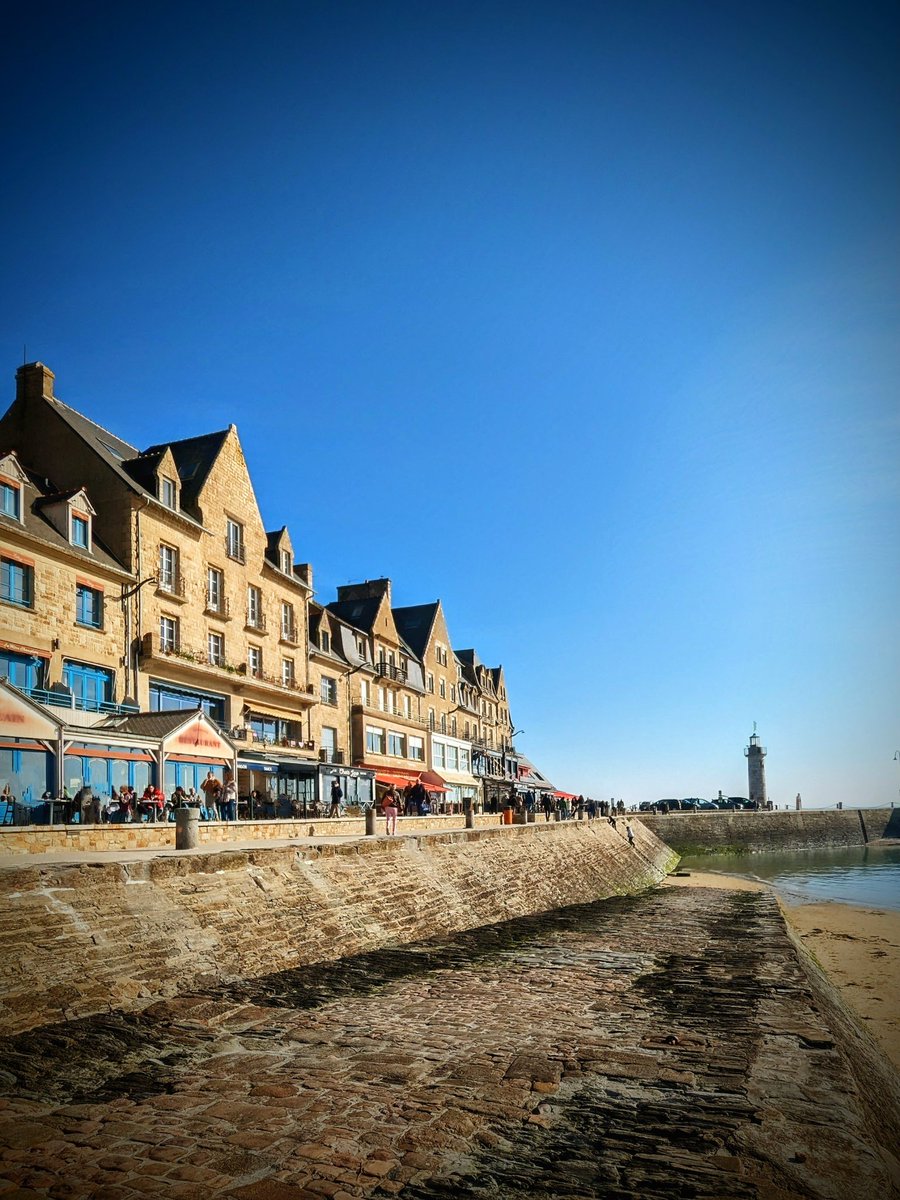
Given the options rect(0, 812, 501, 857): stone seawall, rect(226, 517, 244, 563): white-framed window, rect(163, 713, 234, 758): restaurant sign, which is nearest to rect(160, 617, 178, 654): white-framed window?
rect(226, 517, 244, 563): white-framed window

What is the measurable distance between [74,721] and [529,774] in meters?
56.7

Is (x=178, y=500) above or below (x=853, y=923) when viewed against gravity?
above

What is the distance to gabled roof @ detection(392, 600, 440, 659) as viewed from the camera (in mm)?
51844

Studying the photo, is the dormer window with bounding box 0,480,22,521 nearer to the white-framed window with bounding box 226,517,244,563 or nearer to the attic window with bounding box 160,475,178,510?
the attic window with bounding box 160,475,178,510

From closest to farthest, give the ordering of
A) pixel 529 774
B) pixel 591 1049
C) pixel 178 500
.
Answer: pixel 591 1049
pixel 178 500
pixel 529 774

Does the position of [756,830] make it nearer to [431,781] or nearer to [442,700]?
[442,700]

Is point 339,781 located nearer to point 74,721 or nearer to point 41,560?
point 74,721

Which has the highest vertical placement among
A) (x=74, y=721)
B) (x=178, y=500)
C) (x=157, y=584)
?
(x=178, y=500)

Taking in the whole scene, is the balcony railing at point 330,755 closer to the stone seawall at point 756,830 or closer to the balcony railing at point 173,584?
the balcony railing at point 173,584

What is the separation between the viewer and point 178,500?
27.1 meters

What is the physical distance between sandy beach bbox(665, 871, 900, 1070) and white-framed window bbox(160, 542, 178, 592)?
20961mm

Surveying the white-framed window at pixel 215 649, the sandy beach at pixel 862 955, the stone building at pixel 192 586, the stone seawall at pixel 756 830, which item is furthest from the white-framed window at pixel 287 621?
the stone seawall at pixel 756 830

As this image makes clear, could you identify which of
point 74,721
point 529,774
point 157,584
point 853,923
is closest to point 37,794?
point 74,721

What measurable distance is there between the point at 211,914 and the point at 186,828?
293cm
